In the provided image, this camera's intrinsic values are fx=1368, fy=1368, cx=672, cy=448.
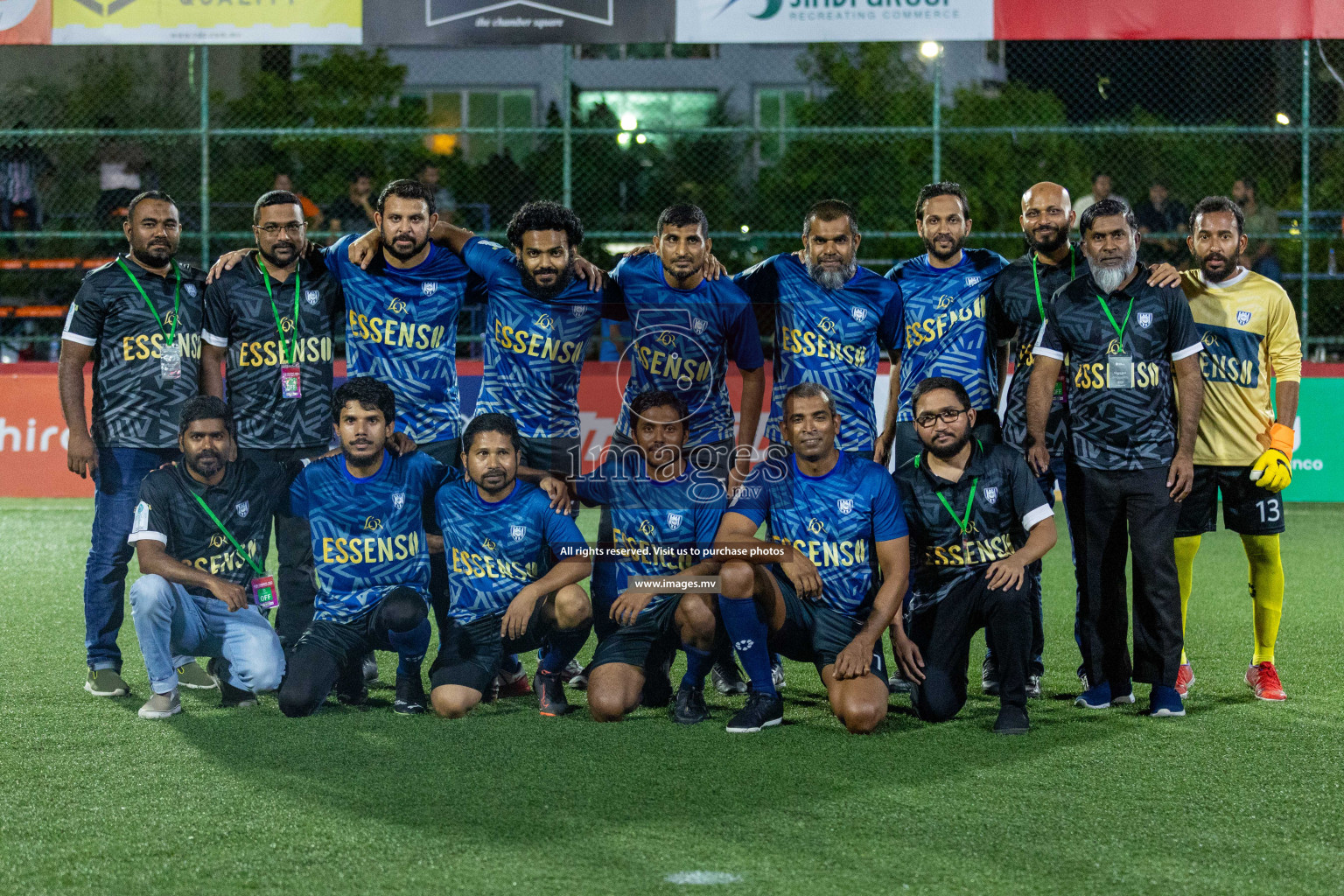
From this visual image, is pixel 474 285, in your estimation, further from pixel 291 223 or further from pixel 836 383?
pixel 836 383

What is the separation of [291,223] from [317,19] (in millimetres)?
6540

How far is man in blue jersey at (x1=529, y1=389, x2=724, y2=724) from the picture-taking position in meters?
4.90

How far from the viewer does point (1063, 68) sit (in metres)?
24.3

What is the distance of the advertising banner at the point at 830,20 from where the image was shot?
11023mm

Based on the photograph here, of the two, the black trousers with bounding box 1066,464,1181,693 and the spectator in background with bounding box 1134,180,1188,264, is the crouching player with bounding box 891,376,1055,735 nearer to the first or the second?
the black trousers with bounding box 1066,464,1181,693

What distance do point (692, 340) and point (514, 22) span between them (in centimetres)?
680

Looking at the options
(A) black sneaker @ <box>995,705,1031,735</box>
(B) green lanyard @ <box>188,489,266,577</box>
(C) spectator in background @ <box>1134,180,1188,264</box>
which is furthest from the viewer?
(C) spectator in background @ <box>1134,180,1188,264</box>

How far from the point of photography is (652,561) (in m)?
5.16

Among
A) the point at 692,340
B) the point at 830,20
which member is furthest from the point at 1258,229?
the point at 692,340

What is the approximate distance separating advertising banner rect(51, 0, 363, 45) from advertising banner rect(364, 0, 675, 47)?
0.98 feet

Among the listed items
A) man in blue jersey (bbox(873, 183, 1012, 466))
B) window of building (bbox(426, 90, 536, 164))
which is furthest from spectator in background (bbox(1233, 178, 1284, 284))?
window of building (bbox(426, 90, 536, 164))

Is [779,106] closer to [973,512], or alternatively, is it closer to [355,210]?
[355,210]

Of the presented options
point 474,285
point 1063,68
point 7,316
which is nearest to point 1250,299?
point 474,285

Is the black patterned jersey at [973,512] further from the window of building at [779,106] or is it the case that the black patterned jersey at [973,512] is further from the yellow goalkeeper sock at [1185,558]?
the window of building at [779,106]
